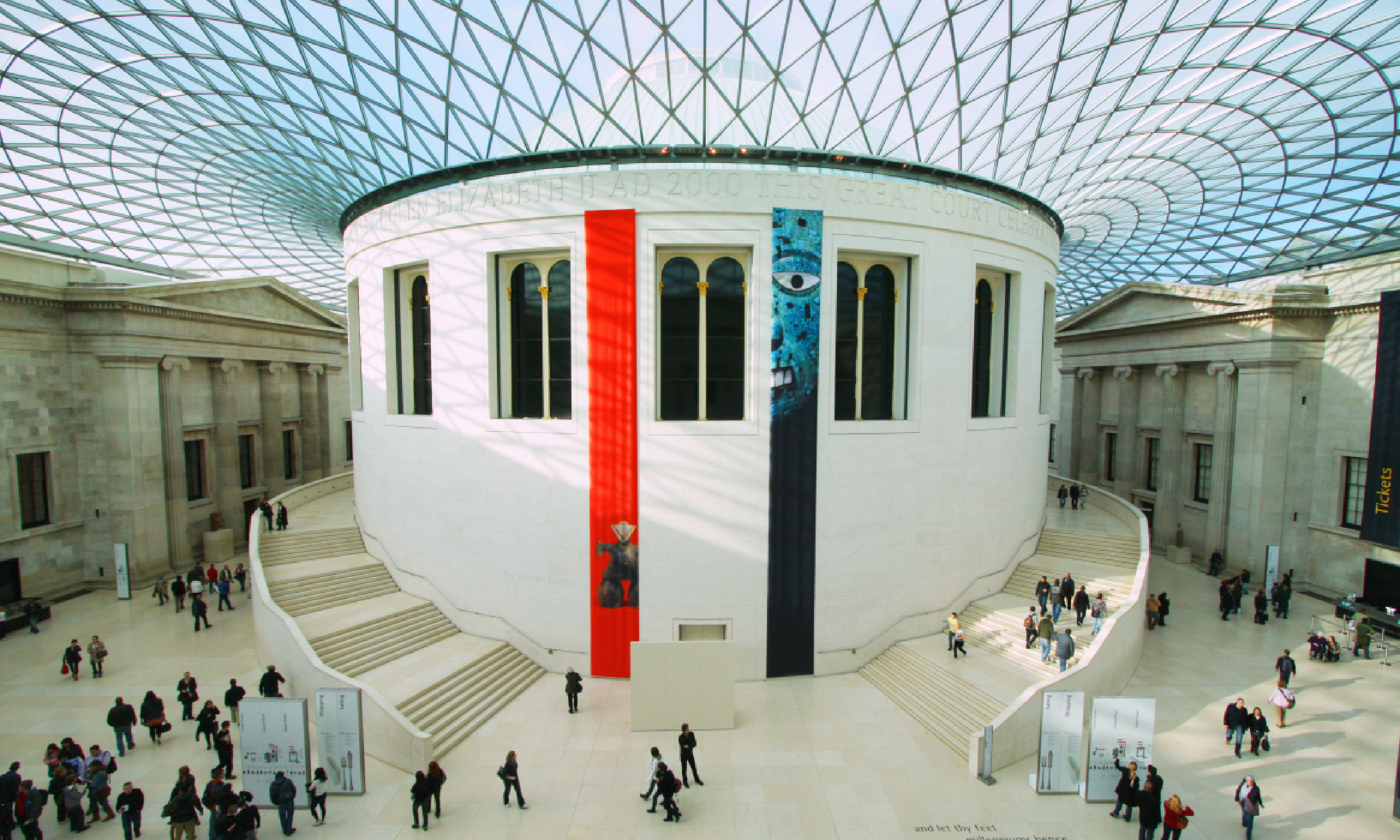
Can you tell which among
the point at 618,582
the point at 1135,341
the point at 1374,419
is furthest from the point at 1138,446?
the point at 618,582

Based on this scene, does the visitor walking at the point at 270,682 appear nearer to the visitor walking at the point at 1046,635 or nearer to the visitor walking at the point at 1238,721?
the visitor walking at the point at 1046,635

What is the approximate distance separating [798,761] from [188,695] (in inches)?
612

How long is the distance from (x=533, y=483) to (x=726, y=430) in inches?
242

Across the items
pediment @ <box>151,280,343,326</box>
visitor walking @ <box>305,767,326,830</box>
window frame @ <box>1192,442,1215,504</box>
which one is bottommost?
visitor walking @ <box>305,767,326,830</box>

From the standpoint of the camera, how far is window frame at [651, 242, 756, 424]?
17.5 m

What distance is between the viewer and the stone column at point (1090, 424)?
40.3 metres

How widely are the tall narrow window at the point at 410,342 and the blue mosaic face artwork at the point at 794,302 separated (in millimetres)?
12489

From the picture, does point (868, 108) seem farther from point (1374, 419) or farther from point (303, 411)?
point (303, 411)

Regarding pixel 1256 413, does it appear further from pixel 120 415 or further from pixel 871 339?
pixel 120 415

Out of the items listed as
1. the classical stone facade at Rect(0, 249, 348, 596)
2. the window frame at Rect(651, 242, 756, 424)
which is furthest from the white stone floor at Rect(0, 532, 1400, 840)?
the window frame at Rect(651, 242, 756, 424)

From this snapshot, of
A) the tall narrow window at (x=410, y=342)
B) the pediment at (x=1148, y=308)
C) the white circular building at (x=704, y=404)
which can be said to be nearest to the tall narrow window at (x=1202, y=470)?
the pediment at (x=1148, y=308)

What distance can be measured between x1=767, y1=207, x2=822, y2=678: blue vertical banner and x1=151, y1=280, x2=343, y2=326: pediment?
96.6 ft

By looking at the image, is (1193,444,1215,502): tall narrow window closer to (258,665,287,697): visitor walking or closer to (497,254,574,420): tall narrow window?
(497,254,574,420): tall narrow window

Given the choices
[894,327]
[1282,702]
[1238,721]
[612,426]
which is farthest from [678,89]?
[1282,702]
